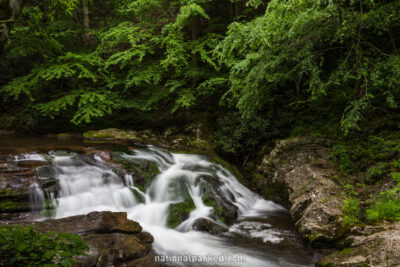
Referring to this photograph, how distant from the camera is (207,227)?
5.42 metres

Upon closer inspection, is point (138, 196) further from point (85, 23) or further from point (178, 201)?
point (85, 23)

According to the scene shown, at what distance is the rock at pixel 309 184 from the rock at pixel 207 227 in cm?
161

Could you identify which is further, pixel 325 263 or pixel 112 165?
pixel 112 165

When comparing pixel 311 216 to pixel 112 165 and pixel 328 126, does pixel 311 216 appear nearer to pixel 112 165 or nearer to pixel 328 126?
pixel 328 126

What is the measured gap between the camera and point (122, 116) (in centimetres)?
1283

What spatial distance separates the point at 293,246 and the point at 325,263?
95 centimetres

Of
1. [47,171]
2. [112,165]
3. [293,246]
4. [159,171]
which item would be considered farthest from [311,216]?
[47,171]

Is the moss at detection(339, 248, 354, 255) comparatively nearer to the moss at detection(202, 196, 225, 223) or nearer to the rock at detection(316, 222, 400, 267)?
the rock at detection(316, 222, 400, 267)

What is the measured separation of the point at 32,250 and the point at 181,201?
164 inches

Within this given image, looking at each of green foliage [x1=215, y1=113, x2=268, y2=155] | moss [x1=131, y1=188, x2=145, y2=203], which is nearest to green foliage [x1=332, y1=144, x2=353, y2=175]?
green foliage [x1=215, y1=113, x2=268, y2=155]

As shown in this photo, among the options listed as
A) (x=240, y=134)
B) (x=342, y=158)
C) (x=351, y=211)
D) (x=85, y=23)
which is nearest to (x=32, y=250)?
(x=351, y=211)

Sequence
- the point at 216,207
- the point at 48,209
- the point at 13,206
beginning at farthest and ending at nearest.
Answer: the point at 216,207 < the point at 48,209 < the point at 13,206

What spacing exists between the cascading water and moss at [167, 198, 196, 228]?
9cm

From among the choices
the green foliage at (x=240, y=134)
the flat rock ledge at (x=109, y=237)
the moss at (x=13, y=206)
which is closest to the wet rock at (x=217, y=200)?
the flat rock ledge at (x=109, y=237)
